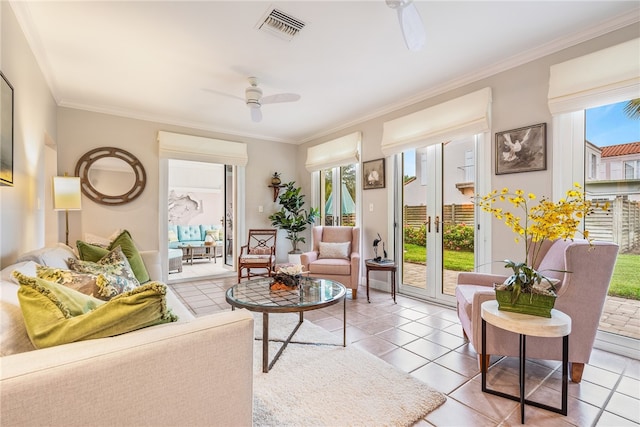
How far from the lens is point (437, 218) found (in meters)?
3.70

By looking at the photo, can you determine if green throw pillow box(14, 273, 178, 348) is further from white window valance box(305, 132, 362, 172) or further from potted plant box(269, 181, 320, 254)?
potted plant box(269, 181, 320, 254)

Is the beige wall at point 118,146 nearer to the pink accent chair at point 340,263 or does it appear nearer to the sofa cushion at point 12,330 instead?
the pink accent chair at point 340,263

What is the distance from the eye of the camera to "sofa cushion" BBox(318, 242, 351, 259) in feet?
13.5

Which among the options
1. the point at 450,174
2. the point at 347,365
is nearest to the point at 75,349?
the point at 347,365

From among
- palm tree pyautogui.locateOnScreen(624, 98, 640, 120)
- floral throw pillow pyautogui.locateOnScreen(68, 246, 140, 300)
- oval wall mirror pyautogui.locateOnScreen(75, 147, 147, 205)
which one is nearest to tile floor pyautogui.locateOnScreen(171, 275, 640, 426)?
floral throw pillow pyautogui.locateOnScreen(68, 246, 140, 300)

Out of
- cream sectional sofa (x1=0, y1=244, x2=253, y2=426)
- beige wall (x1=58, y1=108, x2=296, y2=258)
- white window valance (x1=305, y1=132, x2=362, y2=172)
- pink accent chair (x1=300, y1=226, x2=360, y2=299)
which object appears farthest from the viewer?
white window valance (x1=305, y1=132, x2=362, y2=172)

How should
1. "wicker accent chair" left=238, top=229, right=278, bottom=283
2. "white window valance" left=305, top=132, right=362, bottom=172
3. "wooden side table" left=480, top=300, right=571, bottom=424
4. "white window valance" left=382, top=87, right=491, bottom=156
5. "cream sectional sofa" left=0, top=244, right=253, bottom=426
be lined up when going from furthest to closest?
1. "white window valance" left=305, top=132, right=362, bottom=172
2. "wicker accent chair" left=238, top=229, right=278, bottom=283
3. "white window valance" left=382, top=87, right=491, bottom=156
4. "wooden side table" left=480, top=300, right=571, bottom=424
5. "cream sectional sofa" left=0, top=244, right=253, bottom=426

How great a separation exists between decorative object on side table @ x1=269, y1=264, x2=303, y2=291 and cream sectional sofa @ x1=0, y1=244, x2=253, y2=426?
128cm

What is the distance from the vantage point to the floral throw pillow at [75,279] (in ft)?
4.75

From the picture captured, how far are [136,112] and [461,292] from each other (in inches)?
186

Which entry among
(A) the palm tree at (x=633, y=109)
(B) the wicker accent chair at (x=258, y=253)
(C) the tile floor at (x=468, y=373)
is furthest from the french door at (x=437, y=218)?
(B) the wicker accent chair at (x=258, y=253)

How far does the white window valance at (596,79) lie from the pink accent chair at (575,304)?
4.18 ft

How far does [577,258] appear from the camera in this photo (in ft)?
5.93

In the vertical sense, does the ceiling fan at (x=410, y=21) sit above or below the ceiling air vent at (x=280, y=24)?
below
